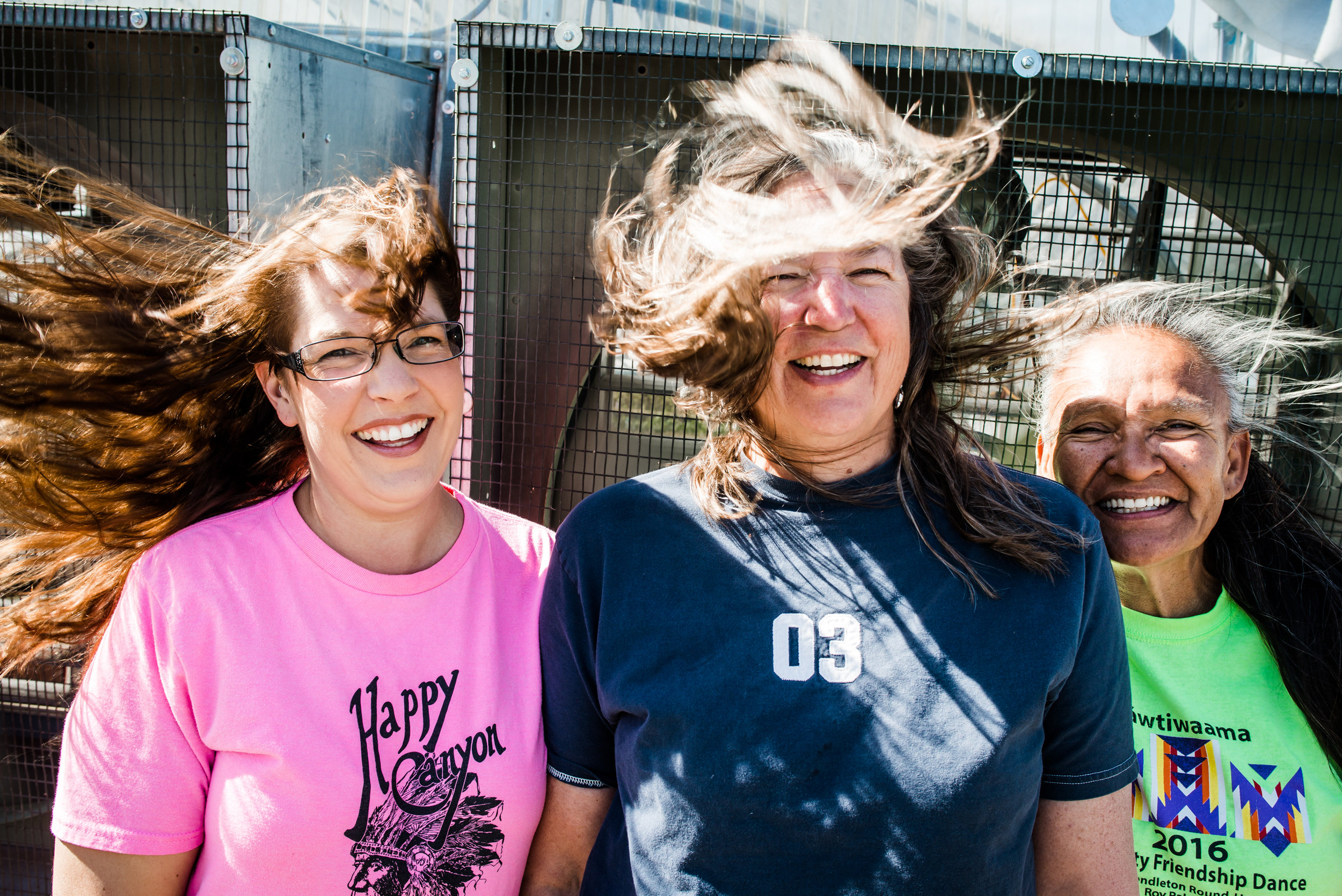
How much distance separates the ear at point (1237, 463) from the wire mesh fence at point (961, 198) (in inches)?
6.6

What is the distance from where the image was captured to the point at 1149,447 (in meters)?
1.63

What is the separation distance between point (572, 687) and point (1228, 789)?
114 cm

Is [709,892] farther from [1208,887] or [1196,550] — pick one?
[1196,550]

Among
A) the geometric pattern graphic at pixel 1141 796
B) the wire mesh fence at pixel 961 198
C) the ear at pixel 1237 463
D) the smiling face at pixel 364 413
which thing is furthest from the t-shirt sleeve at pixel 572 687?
the ear at pixel 1237 463

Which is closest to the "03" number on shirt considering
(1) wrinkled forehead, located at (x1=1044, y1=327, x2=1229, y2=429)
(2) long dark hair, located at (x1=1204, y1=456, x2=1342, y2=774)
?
(1) wrinkled forehead, located at (x1=1044, y1=327, x2=1229, y2=429)

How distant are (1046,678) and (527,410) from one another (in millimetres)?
1306

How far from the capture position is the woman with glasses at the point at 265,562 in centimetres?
127

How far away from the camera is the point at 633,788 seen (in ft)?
4.14

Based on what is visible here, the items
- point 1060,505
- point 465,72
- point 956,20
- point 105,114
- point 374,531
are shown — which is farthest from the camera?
point 105,114

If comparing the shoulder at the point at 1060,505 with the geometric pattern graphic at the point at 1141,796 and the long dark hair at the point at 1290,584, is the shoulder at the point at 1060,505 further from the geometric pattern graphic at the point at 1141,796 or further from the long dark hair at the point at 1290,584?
the long dark hair at the point at 1290,584

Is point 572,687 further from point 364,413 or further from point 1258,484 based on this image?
point 1258,484

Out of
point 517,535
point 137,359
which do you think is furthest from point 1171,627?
point 137,359

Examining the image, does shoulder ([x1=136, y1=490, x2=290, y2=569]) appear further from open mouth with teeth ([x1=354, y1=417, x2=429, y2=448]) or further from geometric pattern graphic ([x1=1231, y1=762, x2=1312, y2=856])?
geometric pattern graphic ([x1=1231, y1=762, x2=1312, y2=856])

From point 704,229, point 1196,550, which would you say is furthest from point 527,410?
point 1196,550
